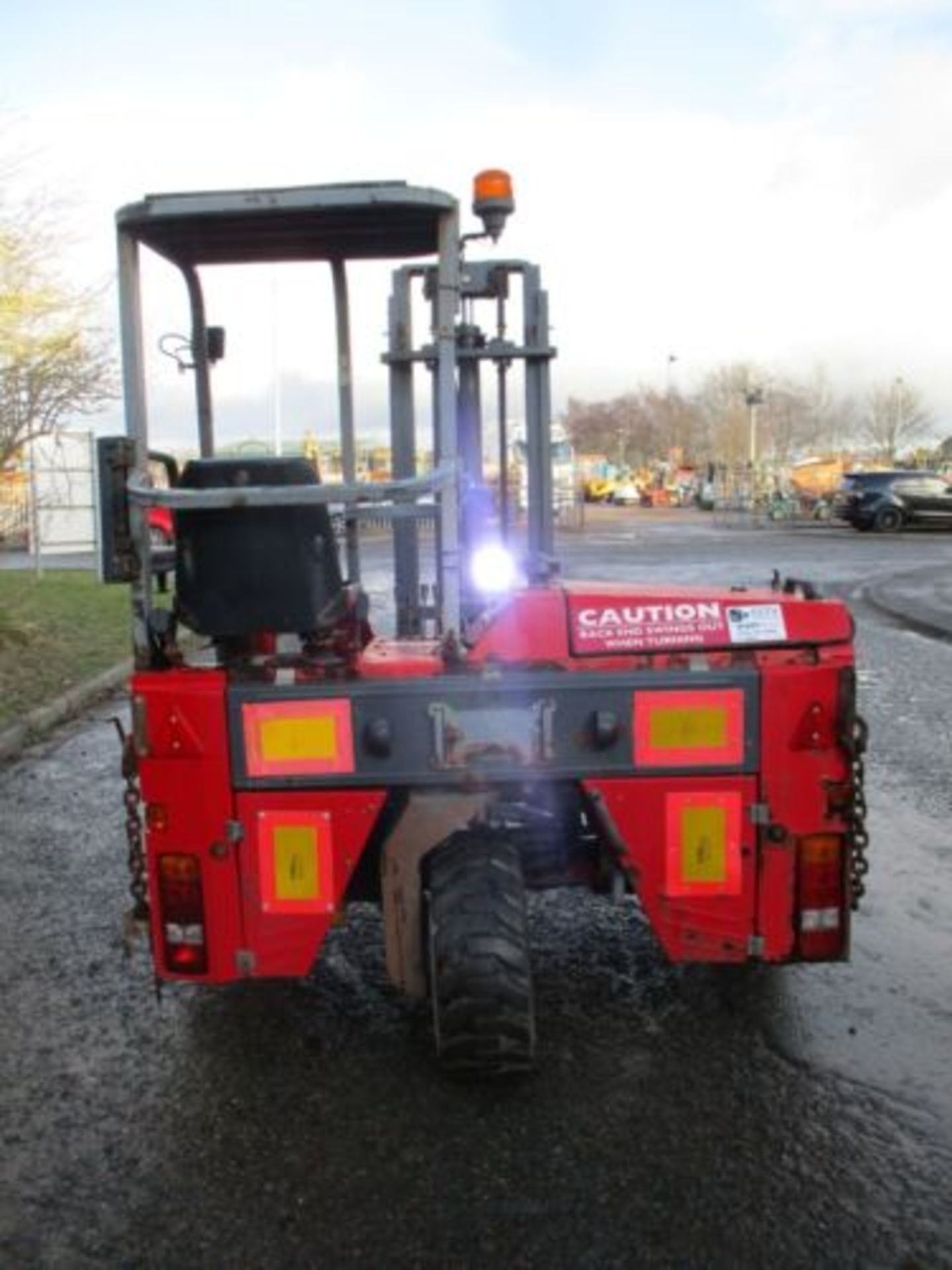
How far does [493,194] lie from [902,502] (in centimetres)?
3194

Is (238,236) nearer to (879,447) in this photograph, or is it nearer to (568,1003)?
(568,1003)

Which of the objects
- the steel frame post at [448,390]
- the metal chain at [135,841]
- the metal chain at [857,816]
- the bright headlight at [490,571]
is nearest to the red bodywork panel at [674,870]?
the metal chain at [857,816]

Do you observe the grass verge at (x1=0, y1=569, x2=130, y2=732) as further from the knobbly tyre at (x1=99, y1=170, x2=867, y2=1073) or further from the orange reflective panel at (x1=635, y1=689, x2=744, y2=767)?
the orange reflective panel at (x1=635, y1=689, x2=744, y2=767)

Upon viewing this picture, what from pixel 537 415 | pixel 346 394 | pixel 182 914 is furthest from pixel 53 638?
pixel 182 914

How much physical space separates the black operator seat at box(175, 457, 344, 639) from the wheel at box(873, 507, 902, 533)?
32.3 meters

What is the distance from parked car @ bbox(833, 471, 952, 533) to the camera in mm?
33656

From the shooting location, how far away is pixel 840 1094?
3.44 m

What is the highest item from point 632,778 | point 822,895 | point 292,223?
point 292,223

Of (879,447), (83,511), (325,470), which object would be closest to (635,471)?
(879,447)

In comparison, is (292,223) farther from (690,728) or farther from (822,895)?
(822,895)

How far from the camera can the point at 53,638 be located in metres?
12.0

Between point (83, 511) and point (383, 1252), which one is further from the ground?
point (83, 511)

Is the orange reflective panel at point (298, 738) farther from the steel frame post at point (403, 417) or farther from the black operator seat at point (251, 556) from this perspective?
the steel frame post at point (403, 417)

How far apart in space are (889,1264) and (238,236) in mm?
3515
